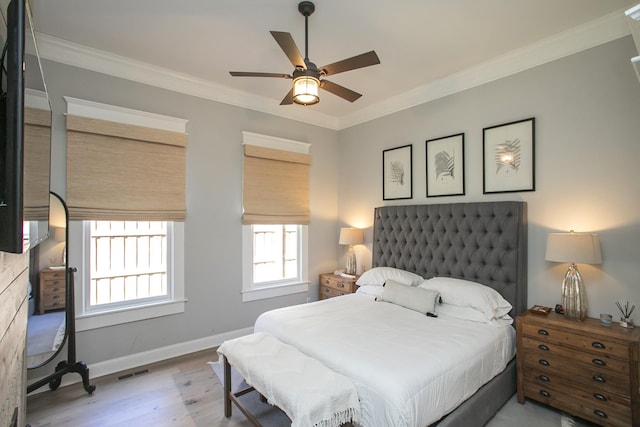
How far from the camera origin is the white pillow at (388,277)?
345cm

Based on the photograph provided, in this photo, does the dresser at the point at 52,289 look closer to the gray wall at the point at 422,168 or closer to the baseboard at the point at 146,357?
the gray wall at the point at 422,168

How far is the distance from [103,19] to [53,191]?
147cm

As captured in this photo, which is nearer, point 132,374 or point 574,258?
point 574,258

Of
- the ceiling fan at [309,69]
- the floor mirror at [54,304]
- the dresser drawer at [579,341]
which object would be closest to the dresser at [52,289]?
the floor mirror at [54,304]

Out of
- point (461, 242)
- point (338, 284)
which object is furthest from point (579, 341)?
point (338, 284)

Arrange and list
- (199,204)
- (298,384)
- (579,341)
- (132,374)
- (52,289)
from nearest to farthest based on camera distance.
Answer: (298,384)
(579,341)
(52,289)
(132,374)
(199,204)

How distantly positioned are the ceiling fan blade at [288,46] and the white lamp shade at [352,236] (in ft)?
8.11

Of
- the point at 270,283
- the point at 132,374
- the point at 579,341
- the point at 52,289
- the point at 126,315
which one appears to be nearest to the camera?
the point at 579,341

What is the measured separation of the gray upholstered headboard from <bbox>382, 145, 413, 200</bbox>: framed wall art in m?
0.21

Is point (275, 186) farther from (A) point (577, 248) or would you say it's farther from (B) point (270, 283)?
(A) point (577, 248)

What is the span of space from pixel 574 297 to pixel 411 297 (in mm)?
1243

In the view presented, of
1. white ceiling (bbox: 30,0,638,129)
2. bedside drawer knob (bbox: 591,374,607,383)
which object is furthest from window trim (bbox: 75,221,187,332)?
bedside drawer knob (bbox: 591,374,607,383)

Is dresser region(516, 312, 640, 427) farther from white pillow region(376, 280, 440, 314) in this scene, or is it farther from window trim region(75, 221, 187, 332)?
window trim region(75, 221, 187, 332)

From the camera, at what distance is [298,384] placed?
5.91 feet
